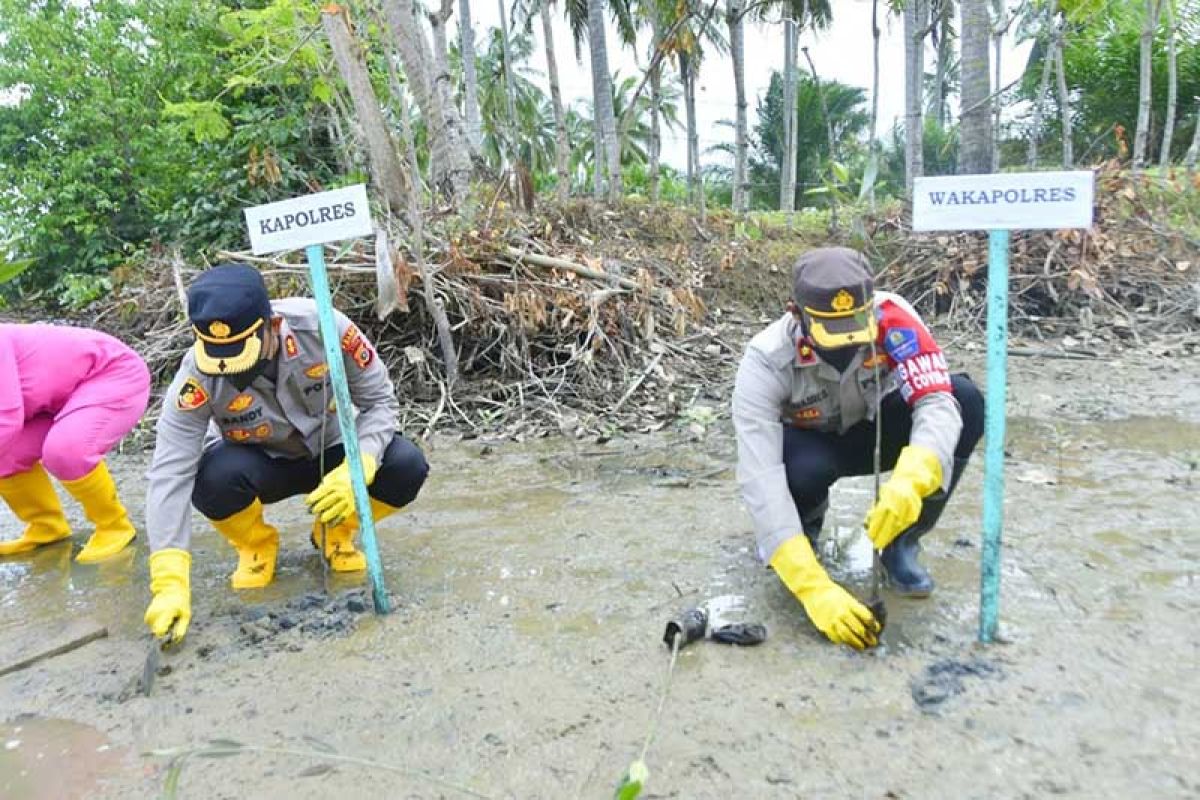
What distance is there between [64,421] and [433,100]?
328 centimetres

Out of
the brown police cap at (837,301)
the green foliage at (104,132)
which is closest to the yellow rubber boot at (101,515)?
the brown police cap at (837,301)

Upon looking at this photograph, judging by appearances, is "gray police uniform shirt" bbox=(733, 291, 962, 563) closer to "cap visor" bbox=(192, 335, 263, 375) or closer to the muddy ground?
the muddy ground

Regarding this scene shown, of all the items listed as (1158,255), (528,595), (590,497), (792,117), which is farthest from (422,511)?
(792,117)

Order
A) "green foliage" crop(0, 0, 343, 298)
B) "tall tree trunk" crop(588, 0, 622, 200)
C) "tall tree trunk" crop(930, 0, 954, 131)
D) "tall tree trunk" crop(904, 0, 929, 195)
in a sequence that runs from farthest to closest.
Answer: "tall tree trunk" crop(930, 0, 954, 131), "tall tree trunk" crop(588, 0, 622, 200), "tall tree trunk" crop(904, 0, 929, 195), "green foliage" crop(0, 0, 343, 298)

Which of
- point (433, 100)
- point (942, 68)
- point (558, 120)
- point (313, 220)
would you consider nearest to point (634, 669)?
point (313, 220)

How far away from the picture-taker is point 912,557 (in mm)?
2285

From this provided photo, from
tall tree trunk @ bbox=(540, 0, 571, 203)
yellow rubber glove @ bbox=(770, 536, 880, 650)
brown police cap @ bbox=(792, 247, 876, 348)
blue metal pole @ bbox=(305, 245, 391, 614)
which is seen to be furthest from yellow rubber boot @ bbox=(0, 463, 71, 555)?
tall tree trunk @ bbox=(540, 0, 571, 203)

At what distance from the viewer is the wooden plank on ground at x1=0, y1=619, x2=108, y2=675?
219 cm

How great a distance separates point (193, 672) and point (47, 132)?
999 centimetres

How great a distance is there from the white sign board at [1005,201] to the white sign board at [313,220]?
1.27 m

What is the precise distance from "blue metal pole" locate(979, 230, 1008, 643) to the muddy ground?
103 millimetres

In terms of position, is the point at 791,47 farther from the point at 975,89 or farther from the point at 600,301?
the point at 600,301

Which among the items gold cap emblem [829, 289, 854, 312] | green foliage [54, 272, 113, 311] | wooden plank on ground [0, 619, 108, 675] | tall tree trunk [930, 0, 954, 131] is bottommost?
wooden plank on ground [0, 619, 108, 675]

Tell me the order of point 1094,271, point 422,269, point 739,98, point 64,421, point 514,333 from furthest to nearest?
point 739,98, point 1094,271, point 514,333, point 422,269, point 64,421
